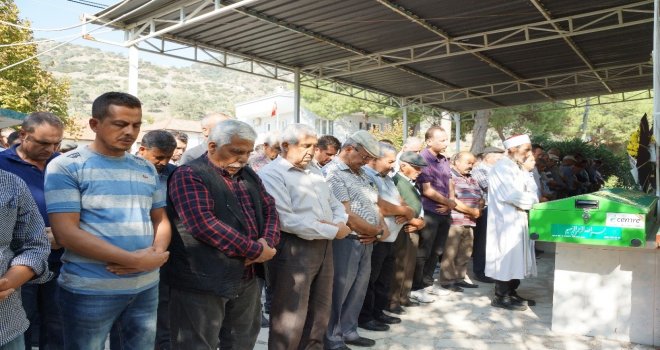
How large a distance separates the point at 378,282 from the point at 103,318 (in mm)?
3002

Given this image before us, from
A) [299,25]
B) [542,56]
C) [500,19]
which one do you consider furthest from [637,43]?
[299,25]

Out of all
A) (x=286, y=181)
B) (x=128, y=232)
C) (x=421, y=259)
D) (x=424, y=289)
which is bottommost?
(x=424, y=289)

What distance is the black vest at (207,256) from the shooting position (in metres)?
2.57

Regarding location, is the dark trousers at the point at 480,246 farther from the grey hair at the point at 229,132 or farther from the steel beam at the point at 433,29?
the grey hair at the point at 229,132

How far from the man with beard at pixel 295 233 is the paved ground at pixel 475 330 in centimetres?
102

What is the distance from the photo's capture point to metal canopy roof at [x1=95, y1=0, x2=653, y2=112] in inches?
333

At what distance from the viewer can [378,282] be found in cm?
489

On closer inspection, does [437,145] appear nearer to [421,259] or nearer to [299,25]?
[421,259]

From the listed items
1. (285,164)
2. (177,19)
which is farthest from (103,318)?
(177,19)

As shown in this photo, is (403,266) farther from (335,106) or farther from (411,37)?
(335,106)

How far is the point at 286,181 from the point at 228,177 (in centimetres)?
57

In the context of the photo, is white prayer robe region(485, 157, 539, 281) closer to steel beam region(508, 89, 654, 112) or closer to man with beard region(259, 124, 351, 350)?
man with beard region(259, 124, 351, 350)

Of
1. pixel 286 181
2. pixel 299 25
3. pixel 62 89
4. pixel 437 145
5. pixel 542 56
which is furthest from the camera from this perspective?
pixel 62 89

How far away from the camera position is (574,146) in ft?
54.1
